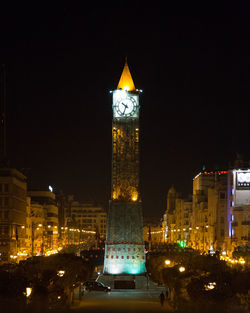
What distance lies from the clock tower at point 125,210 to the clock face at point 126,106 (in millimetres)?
1641

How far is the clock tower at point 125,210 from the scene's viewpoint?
102500mm

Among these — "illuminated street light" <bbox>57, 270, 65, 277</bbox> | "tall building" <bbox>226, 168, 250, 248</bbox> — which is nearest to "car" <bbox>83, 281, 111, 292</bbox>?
"illuminated street light" <bbox>57, 270, 65, 277</bbox>

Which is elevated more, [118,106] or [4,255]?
[118,106]

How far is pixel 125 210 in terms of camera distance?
336ft

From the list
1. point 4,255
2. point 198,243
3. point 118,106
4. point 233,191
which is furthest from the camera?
point 198,243

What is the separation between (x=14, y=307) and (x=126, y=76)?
2633 inches

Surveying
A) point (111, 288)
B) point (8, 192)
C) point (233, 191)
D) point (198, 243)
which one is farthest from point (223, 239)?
point (111, 288)

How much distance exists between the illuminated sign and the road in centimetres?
6330

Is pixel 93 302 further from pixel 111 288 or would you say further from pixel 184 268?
pixel 111 288

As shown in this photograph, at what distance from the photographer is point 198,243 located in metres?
174

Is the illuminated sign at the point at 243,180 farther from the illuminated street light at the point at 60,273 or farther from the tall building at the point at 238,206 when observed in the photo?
the illuminated street light at the point at 60,273

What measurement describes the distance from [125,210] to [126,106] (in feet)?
47.6

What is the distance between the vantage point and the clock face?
4154 inches

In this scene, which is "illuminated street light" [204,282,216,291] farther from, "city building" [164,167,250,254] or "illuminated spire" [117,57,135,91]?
"city building" [164,167,250,254]
